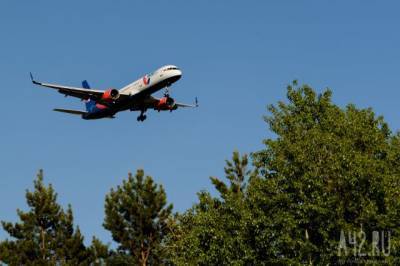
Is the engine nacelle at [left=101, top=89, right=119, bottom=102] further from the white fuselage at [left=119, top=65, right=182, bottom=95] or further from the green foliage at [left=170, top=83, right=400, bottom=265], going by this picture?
the green foliage at [left=170, top=83, right=400, bottom=265]

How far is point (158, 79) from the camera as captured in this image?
6994 centimetres

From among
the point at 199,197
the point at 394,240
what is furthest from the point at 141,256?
the point at 394,240

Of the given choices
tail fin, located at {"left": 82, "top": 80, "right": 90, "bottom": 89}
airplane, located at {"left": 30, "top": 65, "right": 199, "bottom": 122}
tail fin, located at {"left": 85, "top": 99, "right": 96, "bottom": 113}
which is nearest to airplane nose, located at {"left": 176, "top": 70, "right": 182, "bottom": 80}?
airplane, located at {"left": 30, "top": 65, "right": 199, "bottom": 122}

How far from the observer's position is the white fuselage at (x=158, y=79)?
69500mm

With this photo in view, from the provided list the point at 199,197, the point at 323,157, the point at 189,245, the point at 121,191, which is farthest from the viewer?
the point at 121,191

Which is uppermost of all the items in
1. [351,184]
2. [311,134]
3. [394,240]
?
[311,134]

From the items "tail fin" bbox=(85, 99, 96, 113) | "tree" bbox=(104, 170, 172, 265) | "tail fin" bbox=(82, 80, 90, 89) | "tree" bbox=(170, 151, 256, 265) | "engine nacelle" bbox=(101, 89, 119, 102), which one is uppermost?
"tail fin" bbox=(82, 80, 90, 89)

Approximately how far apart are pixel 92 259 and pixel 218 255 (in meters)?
23.2

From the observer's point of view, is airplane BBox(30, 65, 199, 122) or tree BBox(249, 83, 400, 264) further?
airplane BBox(30, 65, 199, 122)

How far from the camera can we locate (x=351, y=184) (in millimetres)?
46094

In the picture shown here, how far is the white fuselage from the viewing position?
6950 centimetres

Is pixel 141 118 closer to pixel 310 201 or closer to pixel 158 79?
pixel 158 79

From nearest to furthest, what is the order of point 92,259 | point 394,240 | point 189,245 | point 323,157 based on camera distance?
point 394,240, point 323,157, point 189,245, point 92,259

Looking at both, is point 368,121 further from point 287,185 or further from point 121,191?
point 121,191
